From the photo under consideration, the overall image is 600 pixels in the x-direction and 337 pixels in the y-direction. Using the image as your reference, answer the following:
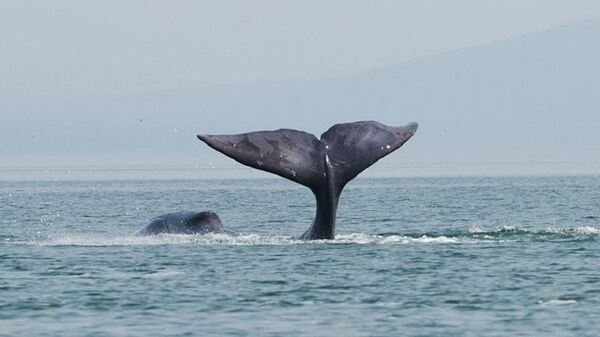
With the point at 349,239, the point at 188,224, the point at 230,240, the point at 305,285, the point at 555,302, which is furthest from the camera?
the point at 188,224

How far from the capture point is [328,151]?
26391 millimetres

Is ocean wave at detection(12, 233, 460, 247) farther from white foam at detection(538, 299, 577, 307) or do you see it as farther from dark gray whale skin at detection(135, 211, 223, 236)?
white foam at detection(538, 299, 577, 307)

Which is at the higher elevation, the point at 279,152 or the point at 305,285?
the point at 279,152

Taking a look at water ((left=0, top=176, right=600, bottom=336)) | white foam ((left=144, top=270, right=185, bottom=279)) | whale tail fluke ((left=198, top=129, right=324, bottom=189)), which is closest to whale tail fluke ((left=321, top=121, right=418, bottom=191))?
whale tail fluke ((left=198, top=129, right=324, bottom=189))

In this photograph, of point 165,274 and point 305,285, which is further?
point 165,274

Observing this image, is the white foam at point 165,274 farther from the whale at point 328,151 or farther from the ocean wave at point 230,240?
the ocean wave at point 230,240

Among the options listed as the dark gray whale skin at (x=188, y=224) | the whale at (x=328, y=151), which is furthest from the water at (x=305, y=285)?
the whale at (x=328, y=151)

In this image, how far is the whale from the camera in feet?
84.5

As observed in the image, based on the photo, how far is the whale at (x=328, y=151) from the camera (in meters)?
25.8

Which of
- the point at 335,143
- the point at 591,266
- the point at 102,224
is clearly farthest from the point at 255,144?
the point at 102,224

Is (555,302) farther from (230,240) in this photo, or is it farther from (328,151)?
(230,240)

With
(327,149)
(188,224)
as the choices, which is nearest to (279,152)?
(327,149)

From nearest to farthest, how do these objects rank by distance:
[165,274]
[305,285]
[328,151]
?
[305,285], [165,274], [328,151]

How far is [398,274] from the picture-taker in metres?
25.3
